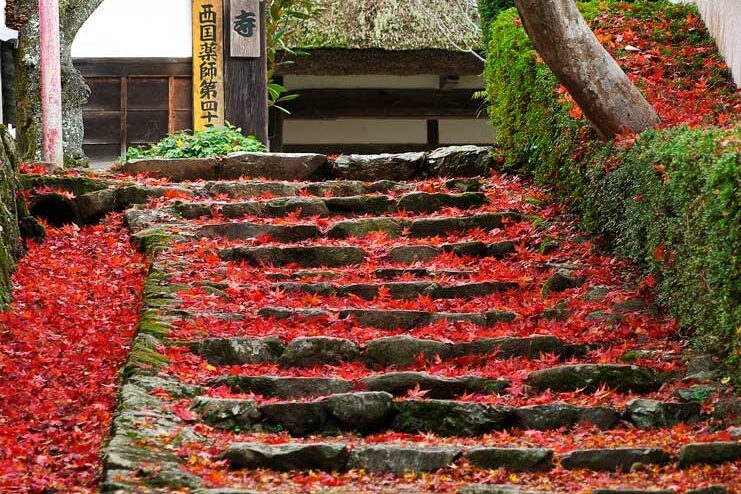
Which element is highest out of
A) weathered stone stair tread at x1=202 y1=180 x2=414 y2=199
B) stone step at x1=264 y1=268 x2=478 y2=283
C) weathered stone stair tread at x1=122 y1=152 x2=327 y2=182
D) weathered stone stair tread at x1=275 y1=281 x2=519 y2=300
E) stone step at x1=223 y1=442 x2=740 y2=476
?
weathered stone stair tread at x1=122 y1=152 x2=327 y2=182

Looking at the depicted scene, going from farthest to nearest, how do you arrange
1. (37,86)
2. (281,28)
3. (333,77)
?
(333,77), (281,28), (37,86)

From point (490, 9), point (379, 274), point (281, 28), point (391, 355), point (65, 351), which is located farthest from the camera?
point (281, 28)

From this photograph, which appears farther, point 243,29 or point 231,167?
point 243,29

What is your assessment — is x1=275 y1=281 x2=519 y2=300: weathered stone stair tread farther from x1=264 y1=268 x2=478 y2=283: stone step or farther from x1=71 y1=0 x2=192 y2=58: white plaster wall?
x1=71 y1=0 x2=192 y2=58: white plaster wall

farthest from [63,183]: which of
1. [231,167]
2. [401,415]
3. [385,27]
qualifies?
[385,27]

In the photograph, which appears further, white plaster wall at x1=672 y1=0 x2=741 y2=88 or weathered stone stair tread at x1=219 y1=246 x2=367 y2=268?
white plaster wall at x1=672 y1=0 x2=741 y2=88

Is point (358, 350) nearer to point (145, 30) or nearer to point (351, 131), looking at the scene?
point (145, 30)

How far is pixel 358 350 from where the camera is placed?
24.7ft

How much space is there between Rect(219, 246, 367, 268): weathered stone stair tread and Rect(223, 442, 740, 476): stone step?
3660mm

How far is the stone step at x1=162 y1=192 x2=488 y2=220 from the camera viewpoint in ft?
35.1

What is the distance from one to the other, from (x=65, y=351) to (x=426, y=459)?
9.30ft

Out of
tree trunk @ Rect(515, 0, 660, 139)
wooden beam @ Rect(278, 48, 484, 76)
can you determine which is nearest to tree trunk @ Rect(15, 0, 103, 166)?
wooden beam @ Rect(278, 48, 484, 76)

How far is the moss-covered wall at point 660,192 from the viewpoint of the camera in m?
6.55

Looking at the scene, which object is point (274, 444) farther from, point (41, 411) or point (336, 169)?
point (336, 169)
